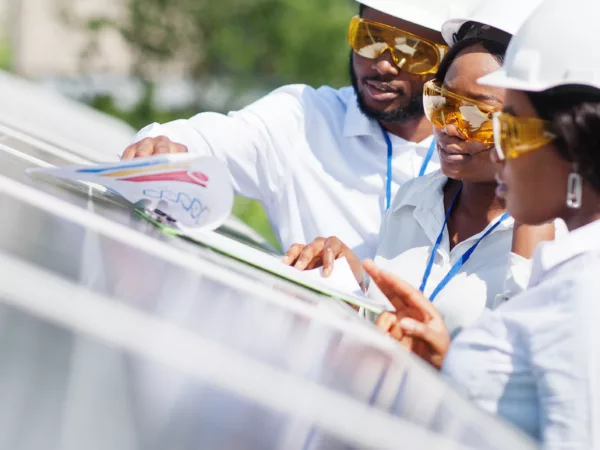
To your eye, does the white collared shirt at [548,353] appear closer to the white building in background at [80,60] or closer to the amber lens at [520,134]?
the amber lens at [520,134]

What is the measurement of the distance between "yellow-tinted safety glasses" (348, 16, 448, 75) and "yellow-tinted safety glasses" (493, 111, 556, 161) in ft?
5.07

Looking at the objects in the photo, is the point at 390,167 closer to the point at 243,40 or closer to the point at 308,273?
the point at 308,273

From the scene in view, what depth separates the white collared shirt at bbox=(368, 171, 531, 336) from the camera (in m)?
2.38

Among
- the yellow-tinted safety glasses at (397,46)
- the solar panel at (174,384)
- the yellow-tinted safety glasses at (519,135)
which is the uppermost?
the yellow-tinted safety glasses at (397,46)

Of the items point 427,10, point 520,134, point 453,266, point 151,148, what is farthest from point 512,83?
point 427,10

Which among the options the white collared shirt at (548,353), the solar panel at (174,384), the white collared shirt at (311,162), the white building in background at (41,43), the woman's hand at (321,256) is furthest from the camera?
the white building in background at (41,43)

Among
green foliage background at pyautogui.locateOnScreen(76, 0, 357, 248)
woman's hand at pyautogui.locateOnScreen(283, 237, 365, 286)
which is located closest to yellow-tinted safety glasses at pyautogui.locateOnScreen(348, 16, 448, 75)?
woman's hand at pyautogui.locateOnScreen(283, 237, 365, 286)

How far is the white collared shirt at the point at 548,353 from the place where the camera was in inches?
61.1

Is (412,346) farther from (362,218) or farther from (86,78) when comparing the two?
(86,78)

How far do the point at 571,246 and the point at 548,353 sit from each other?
0.74ft

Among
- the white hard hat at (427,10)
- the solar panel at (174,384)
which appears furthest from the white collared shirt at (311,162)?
the solar panel at (174,384)

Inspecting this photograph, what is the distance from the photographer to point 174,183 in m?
2.21

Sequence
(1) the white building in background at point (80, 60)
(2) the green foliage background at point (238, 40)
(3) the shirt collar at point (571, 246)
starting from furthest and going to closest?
(1) the white building in background at point (80, 60), (2) the green foliage background at point (238, 40), (3) the shirt collar at point (571, 246)

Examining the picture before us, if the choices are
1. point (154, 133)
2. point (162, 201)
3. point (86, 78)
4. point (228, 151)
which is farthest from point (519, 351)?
point (86, 78)
